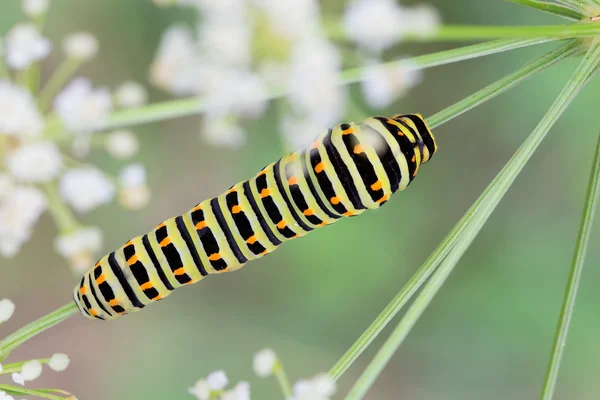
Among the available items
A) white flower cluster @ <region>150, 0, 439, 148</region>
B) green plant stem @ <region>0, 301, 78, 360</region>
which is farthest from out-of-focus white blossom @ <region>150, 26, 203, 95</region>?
green plant stem @ <region>0, 301, 78, 360</region>

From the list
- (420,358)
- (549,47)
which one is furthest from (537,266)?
(549,47)

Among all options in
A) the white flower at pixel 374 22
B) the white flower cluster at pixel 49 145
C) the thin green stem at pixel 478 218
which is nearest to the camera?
the white flower at pixel 374 22

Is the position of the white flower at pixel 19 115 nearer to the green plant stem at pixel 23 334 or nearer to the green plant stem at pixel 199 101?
the green plant stem at pixel 199 101

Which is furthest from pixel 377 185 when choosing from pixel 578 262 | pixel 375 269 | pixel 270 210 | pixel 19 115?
pixel 375 269

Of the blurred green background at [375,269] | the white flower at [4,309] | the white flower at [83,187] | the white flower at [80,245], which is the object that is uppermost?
the white flower at [83,187]

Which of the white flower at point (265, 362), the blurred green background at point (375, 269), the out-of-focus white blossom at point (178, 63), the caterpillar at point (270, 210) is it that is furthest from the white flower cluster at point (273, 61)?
the blurred green background at point (375, 269)

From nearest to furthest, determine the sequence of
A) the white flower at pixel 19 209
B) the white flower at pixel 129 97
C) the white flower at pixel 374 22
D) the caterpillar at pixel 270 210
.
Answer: the white flower at pixel 374 22
the white flower at pixel 19 209
the white flower at pixel 129 97
the caterpillar at pixel 270 210

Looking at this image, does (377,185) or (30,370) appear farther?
(377,185)

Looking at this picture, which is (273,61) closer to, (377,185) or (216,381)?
(377,185)
